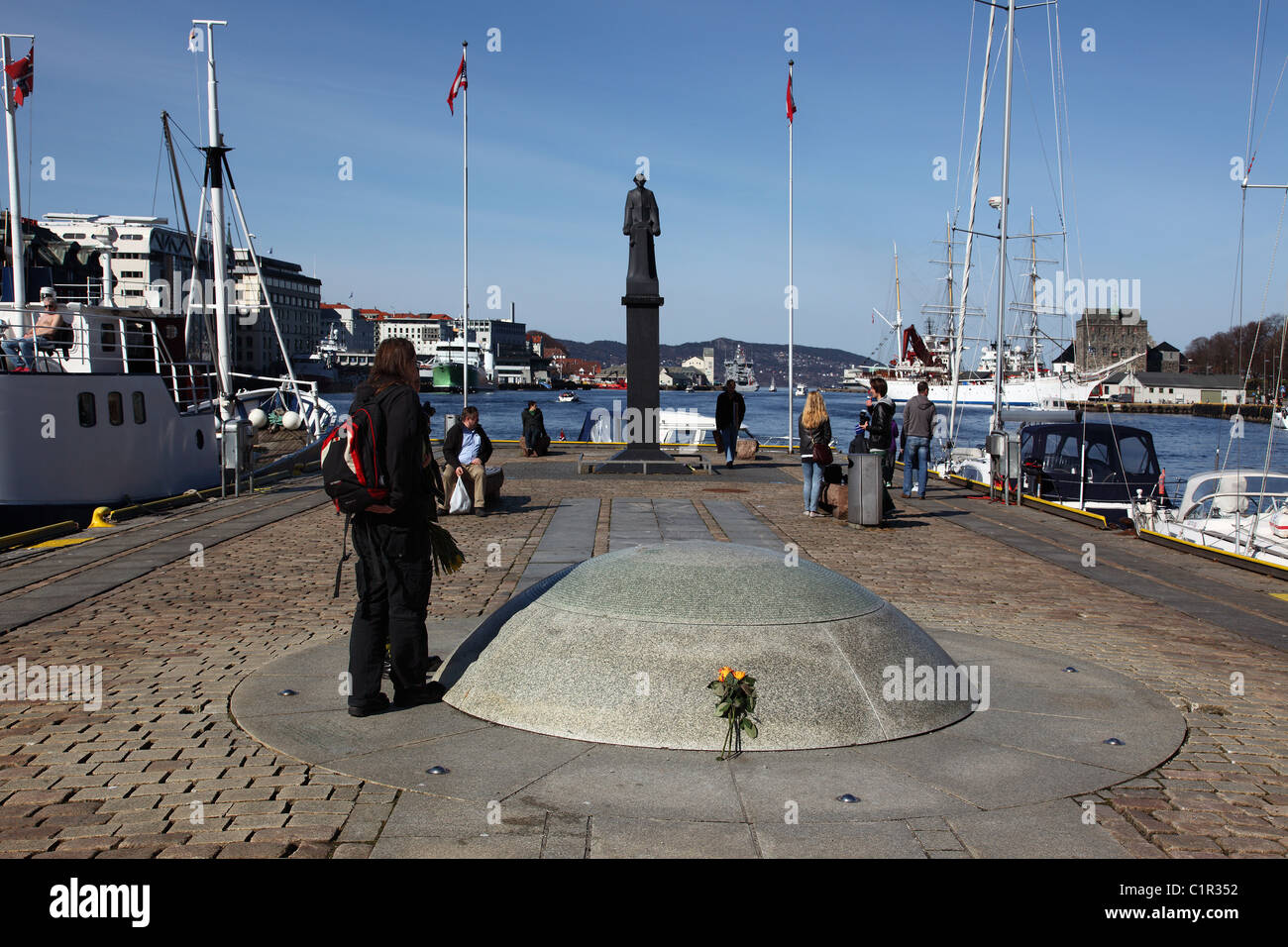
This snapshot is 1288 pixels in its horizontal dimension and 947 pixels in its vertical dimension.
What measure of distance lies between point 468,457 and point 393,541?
10525mm

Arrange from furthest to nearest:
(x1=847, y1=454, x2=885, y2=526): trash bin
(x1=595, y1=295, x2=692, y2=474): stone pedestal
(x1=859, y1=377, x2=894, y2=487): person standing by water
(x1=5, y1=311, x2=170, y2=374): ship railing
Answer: (x1=595, y1=295, x2=692, y2=474): stone pedestal
(x1=5, y1=311, x2=170, y2=374): ship railing
(x1=859, y1=377, x2=894, y2=487): person standing by water
(x1=847, y1=454, x2=885, y2=526): trash bin

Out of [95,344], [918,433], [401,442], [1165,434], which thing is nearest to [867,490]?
[918,433]

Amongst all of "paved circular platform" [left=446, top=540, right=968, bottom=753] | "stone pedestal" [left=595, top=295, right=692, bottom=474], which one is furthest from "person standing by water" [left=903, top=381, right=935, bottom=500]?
"paved circular platform" [left=446, top=540, right=968, bottom=753]

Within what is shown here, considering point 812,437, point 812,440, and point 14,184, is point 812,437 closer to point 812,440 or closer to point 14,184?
point 812,440

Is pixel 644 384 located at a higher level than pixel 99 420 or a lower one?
higher

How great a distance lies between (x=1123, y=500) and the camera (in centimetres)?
1920

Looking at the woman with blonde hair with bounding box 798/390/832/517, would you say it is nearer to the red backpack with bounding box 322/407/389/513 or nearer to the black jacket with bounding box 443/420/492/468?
the black jacket with bounding box 443/420/492/468

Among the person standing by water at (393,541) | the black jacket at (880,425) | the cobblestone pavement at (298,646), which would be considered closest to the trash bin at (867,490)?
the cobblestone pavement at (298,646)

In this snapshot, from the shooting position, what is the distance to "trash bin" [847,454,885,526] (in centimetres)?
1459

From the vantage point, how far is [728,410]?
2488cm

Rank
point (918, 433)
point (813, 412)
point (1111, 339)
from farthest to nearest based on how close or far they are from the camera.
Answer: point (1111, 339), point (918, 433), point (813, 412)

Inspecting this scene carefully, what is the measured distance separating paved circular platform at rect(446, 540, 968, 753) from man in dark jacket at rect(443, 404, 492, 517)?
30.4 feet
